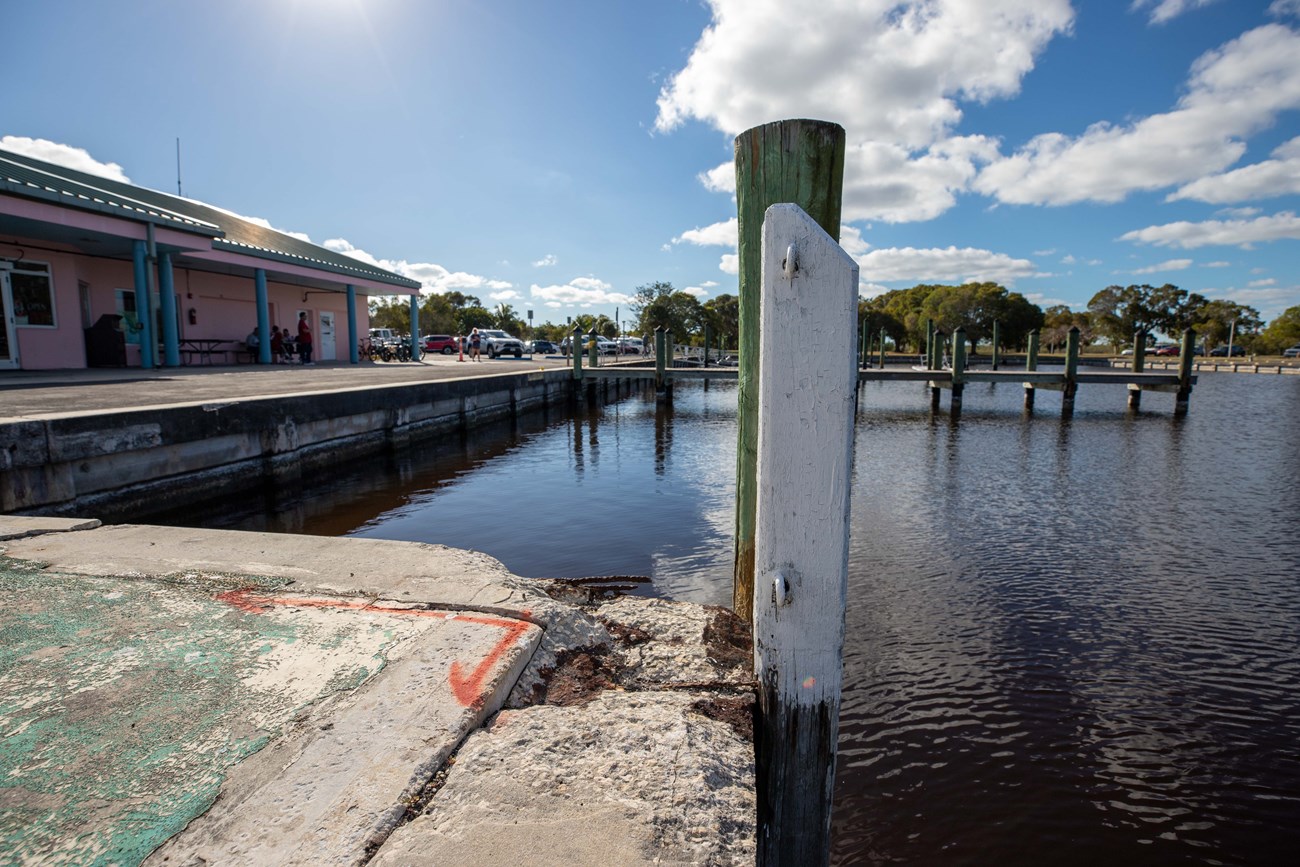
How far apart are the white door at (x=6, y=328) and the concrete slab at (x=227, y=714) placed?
14.6 m

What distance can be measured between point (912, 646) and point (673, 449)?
8.08 m

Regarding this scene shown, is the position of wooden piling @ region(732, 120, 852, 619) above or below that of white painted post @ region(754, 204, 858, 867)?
above

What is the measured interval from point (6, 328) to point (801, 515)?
1722cm

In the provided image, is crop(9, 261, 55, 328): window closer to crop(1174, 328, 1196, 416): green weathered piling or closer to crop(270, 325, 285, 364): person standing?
crop(270, 325, 285, 364): person standing

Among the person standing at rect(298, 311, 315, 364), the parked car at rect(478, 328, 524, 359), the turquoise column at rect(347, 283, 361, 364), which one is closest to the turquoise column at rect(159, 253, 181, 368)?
the person standing at rect(298, 311, 315, 364)

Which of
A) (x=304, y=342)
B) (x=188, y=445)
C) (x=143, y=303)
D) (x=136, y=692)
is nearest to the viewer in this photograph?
(x=136, y=692)

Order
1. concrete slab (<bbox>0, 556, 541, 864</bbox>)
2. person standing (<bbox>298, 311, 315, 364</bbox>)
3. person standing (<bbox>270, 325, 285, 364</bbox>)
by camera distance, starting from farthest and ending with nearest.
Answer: person standing (<bbox>298, 311, 315, 364</bbox>), person standing (<bbox>270, 325, 285, 364</bbox>), concrete slab (<bbox>0, 556, 541, 864</bbox>)

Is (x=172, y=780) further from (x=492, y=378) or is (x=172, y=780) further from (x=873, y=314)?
(x=873, y=314)

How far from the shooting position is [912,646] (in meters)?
4.21

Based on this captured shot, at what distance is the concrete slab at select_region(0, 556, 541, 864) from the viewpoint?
1277mm

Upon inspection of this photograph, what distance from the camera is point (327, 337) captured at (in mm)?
23344

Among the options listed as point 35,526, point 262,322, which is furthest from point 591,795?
point 262,322

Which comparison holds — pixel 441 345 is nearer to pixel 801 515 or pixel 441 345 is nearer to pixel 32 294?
pixel 32 294

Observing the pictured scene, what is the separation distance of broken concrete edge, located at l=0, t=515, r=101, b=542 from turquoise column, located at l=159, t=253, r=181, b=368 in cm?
1399
